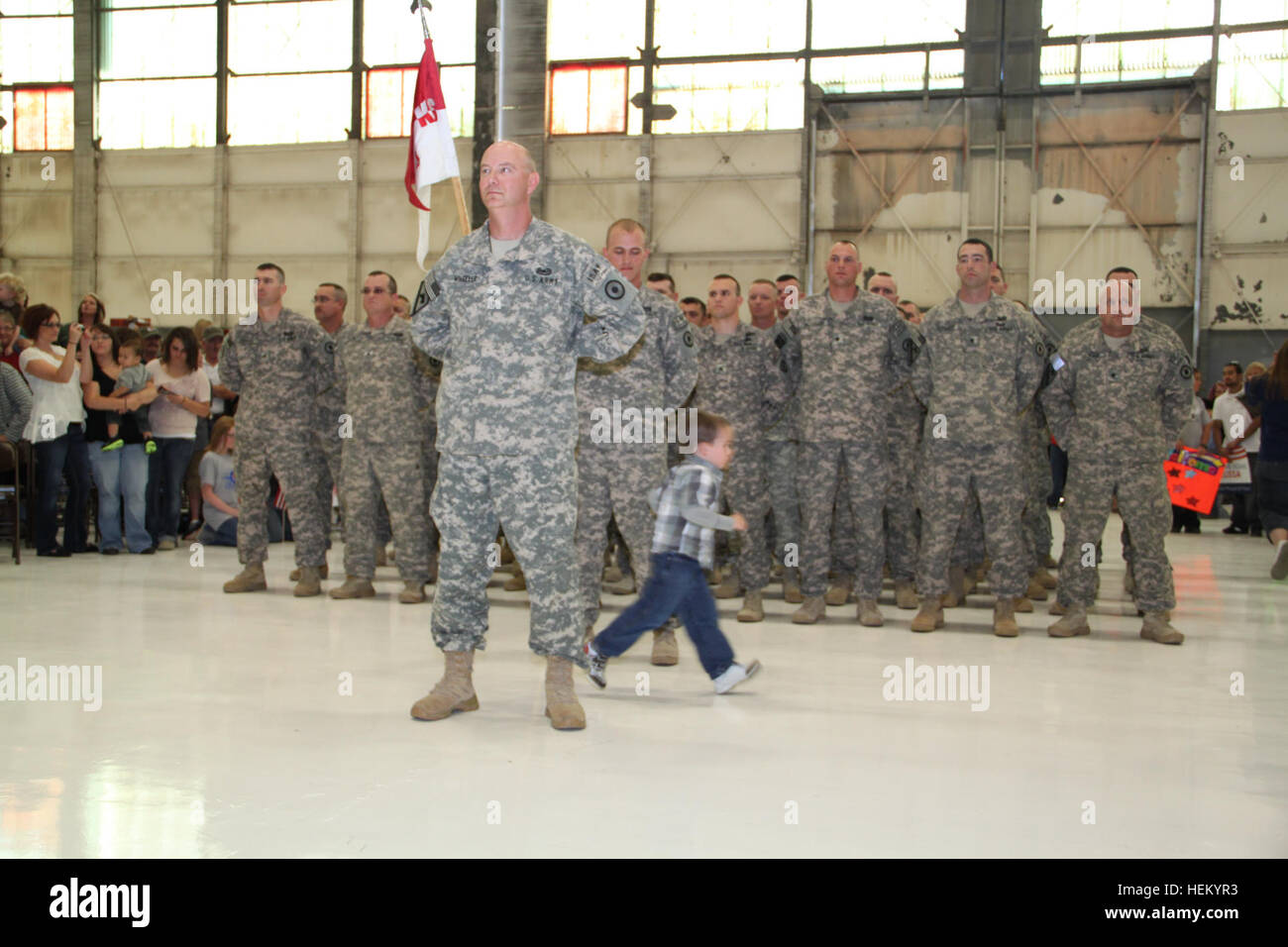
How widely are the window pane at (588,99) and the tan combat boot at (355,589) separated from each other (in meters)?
12.5

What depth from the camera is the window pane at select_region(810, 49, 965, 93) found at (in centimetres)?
1700

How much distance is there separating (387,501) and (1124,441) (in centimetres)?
365

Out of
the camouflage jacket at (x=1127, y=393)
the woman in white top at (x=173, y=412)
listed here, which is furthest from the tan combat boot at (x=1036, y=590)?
the woman in white top at (x=173, y=412)

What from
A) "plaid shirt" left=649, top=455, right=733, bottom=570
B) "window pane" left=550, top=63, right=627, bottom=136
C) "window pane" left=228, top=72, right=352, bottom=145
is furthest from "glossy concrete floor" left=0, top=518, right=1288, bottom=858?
"window pane" left=228, top=72, right=352, bottom=145

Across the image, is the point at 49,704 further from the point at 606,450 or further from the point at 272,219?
the point at 272,219

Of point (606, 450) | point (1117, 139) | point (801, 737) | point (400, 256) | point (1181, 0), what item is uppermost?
point (1181, 0)

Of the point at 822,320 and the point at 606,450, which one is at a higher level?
the point at 822,320

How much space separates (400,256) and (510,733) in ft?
51.6

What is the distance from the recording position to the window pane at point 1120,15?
53.7 feet

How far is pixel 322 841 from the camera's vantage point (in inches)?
105

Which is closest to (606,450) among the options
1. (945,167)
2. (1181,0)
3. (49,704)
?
(49,704)

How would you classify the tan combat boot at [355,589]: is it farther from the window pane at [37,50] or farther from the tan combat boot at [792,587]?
the window pane at [37,50]

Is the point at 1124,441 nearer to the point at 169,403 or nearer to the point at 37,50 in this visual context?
the point at 169,403

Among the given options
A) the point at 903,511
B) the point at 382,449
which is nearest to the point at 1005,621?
the point at 903,511
